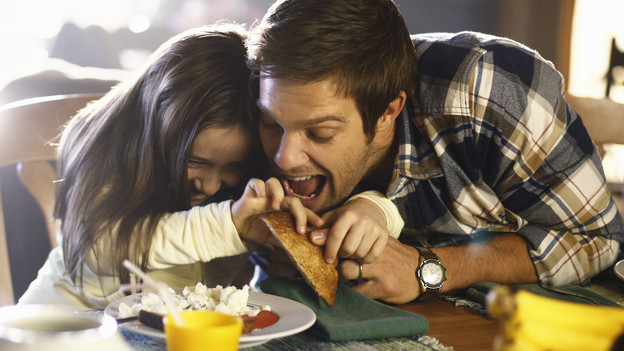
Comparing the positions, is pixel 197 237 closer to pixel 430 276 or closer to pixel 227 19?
pixel 430 276

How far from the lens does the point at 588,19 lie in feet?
14.4

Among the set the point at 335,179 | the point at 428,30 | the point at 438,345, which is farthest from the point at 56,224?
the point at 428,30

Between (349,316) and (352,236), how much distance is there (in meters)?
0.15

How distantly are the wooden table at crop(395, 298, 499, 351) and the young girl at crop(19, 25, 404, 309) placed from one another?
32 centimetres

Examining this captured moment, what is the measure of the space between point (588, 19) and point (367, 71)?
11.9 feet

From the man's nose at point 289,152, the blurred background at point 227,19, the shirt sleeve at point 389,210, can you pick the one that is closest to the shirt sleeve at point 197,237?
the man's nose at point 289,152

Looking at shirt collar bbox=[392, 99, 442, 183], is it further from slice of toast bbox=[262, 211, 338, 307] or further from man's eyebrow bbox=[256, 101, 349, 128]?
slice of toast bbox=[262, 211, 338, 307]

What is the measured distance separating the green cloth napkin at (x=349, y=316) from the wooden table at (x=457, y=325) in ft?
0.15

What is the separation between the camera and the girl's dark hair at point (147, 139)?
133cm

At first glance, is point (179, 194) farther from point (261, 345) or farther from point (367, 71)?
point (261, 345)

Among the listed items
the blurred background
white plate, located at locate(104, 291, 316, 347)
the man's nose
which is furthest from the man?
the blurred background

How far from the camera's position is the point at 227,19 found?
423cm

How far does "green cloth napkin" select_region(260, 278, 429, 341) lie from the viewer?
0.88 metres

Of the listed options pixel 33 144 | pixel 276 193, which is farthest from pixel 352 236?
pixel 33 144
